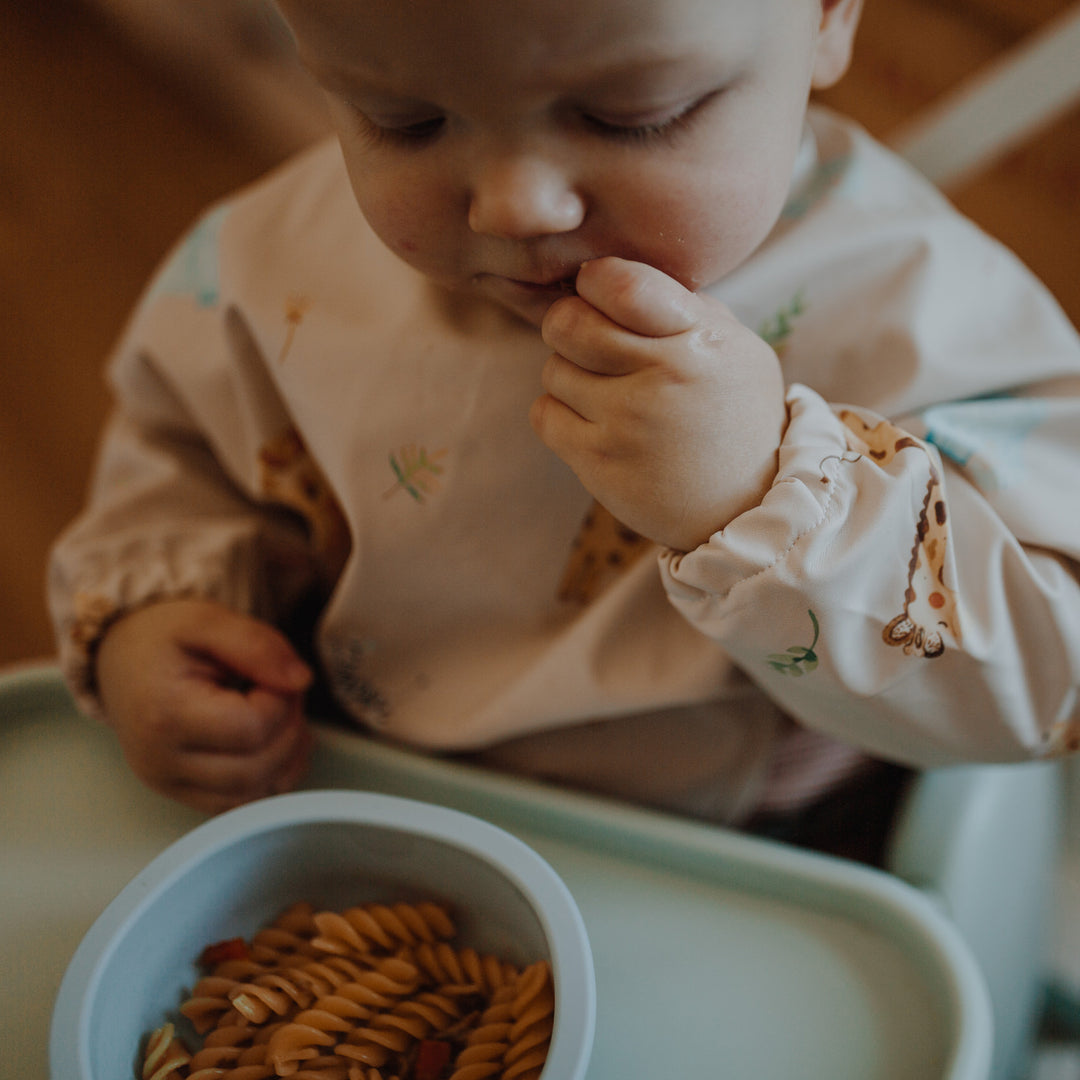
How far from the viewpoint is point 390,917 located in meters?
0.42

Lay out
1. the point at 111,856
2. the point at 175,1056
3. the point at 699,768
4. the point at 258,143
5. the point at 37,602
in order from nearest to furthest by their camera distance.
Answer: the point at 175,1056
the point at 111,856
the point at 699,768
the point at 37,602
the point at 258,143

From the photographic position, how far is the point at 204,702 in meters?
0.54

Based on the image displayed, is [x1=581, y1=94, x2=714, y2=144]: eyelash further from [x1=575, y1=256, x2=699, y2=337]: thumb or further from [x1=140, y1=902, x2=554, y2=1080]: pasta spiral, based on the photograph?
[x1=140, y1=902, x2=554, y2=1080]: pasta spiral

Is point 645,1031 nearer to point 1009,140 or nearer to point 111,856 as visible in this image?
point 111,856

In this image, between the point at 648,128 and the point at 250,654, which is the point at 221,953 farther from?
the point at 648,128

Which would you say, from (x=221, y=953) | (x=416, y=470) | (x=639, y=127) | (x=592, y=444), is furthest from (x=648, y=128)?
(x=221, y=953)

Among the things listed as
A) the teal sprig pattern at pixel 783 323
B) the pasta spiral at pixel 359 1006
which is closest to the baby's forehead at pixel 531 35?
the teal sprig pattern at pixel 783 323

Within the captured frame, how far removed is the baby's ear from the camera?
1.36 feet

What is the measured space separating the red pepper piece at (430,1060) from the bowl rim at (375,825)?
0.21 ft

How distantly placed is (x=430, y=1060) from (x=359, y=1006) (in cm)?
3

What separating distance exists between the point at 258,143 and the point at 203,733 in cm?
119

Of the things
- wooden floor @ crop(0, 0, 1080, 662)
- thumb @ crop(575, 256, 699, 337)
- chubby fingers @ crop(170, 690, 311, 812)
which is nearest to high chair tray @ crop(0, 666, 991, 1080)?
chubby fingers @ crop(170, 690, 311, 812)

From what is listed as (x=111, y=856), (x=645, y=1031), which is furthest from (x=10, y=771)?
(x=645, y=1031)

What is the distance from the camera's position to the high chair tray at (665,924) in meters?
0.41
